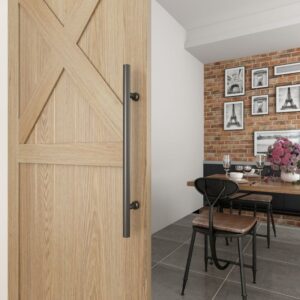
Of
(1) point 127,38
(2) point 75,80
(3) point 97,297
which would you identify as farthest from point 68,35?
(3) point 97,297

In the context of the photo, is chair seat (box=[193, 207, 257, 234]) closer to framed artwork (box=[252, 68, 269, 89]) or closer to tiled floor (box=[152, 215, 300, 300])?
tiled floor (box=[152, 215, 300, 300])

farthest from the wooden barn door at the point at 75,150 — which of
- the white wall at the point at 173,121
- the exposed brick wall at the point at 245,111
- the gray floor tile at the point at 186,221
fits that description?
the exposed brick wall at the point at 245,111

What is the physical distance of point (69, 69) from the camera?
1159 mm

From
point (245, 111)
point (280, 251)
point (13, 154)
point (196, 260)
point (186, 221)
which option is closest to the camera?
point (13, 154)

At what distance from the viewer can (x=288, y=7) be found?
3.50 m

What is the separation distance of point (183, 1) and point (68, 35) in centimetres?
287

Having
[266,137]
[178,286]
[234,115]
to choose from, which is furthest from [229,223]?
[234,115]

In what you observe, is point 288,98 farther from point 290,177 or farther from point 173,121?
point 290,177

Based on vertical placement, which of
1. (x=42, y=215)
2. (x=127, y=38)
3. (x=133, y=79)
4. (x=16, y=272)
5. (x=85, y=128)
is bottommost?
(x=16, y=272)

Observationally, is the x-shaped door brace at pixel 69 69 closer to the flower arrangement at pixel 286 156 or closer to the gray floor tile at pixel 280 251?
the flower arrangement at pixel 286 156

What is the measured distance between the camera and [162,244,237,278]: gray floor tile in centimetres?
237

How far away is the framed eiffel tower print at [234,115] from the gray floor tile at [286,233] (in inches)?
70.2

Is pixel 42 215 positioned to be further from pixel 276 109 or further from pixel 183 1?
pixel 276 109

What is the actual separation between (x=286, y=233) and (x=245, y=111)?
2.17m
